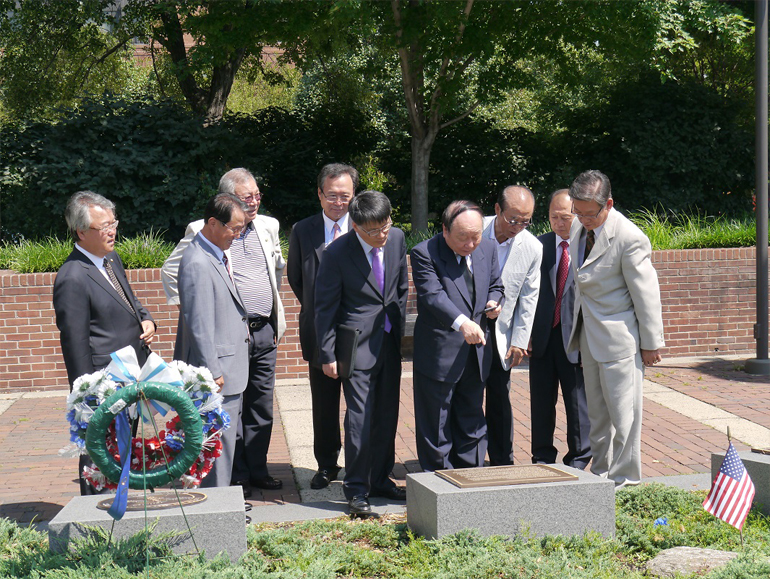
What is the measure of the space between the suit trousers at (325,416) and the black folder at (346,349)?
0.44 meters

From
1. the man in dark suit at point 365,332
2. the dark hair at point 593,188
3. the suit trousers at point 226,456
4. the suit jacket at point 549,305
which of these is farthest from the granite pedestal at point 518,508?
the dark hair at point 593,188

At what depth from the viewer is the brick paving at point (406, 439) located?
18.8 ft

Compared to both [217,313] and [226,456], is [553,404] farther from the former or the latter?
[217,313]

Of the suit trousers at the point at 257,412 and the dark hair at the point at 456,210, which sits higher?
the dark hair at the point at 456,210

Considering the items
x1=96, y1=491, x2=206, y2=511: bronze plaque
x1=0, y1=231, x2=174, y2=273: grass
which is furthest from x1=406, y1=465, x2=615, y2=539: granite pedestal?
x1=0, y1=231, x2=174, y2=273: grass

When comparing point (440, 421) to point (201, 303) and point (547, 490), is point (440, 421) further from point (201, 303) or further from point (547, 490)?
point (201, 303)

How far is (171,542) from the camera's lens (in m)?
4.07

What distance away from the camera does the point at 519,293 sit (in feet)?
18.6

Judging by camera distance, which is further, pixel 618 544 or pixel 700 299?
pixel 700 299

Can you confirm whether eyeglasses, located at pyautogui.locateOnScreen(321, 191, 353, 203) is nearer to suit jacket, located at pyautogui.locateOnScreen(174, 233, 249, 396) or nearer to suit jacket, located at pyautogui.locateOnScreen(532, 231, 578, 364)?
suit jacket, located at pyautogui.locateOnScreen(174, 233, 249, 396)

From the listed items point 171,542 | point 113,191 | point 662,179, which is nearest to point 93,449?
point 171,542

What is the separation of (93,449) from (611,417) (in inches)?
125

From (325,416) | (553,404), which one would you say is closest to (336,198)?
(325,416)

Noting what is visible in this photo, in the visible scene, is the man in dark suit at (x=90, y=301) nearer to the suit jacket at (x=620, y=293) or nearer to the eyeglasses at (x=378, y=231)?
the eyeglasses at (x=378, y=231)
